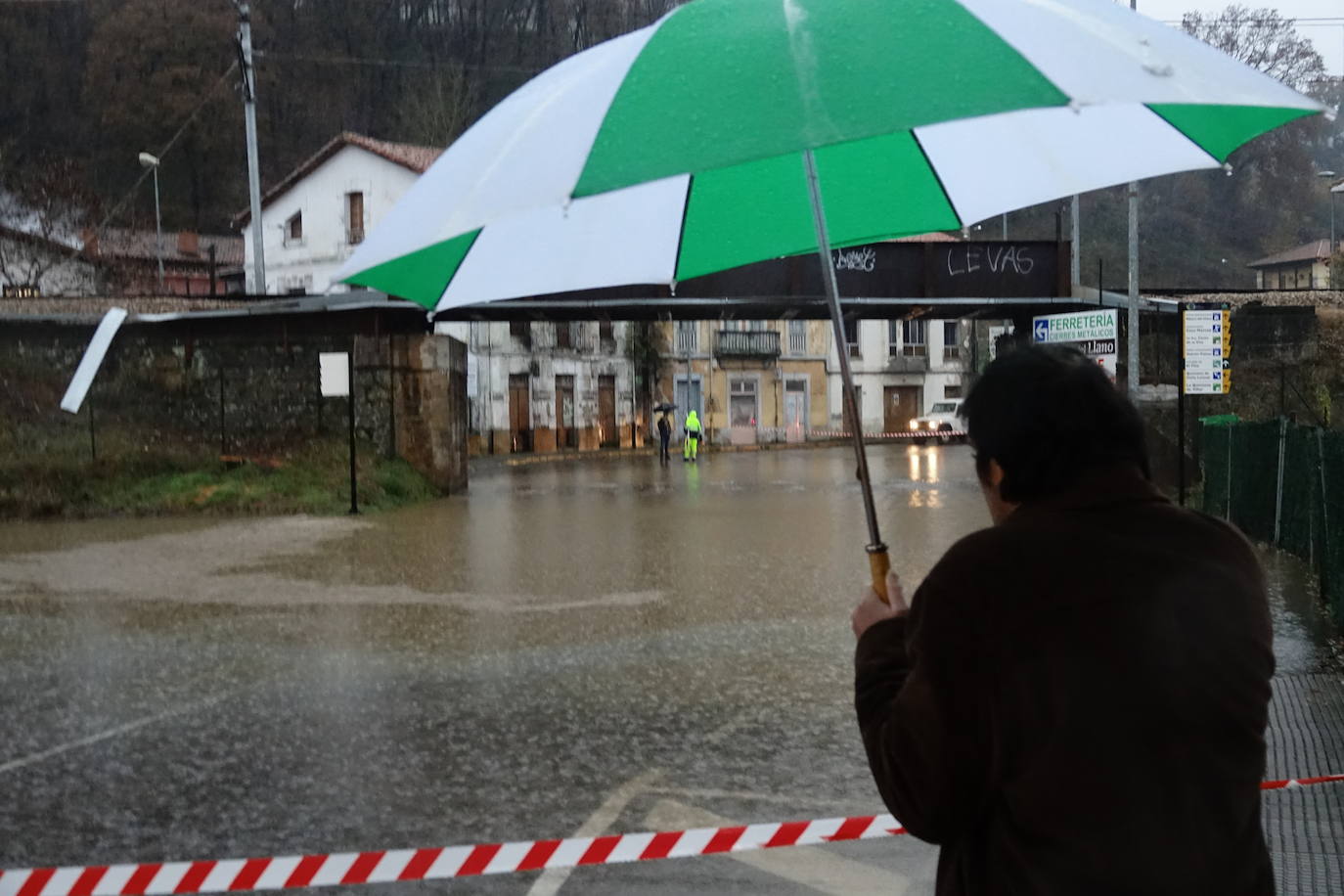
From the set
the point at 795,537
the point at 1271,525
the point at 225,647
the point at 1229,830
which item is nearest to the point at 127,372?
the point at 795,537

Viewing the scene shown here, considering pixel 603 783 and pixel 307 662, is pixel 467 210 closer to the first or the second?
pixel 603 783

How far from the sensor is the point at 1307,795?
536cm

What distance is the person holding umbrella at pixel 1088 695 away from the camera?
6.52ft

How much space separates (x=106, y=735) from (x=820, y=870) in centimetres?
441

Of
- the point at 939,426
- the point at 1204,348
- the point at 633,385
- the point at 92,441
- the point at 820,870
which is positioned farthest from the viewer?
the point at 633,385

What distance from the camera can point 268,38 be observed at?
60.8 m

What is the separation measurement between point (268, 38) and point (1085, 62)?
6322cm

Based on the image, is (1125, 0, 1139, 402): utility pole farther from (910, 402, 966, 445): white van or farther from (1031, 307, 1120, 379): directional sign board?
(910, 402, 966, 445): white van

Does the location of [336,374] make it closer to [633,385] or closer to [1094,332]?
[1094,332]

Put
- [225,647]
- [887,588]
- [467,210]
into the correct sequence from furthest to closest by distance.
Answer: [225,647] < [467,210] < [887,588]

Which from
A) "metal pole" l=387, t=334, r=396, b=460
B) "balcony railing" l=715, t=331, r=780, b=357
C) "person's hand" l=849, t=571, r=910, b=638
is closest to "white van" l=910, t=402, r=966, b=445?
"balcony railing" l=715, t=331, r=780, b=357

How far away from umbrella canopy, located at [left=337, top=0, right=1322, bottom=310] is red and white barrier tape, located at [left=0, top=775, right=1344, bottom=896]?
1947 mm

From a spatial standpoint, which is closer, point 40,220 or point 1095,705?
point 1095,705

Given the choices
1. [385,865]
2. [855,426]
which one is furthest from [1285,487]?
[855,426]
